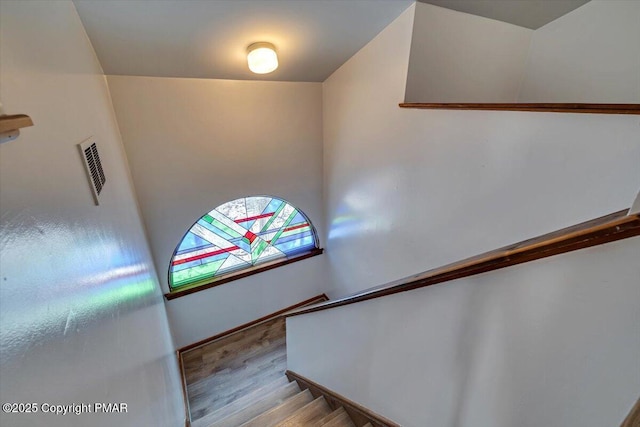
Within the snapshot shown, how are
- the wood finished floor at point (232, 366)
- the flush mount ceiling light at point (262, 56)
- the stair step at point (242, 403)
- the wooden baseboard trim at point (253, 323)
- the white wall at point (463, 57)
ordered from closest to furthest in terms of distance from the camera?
the white wall at point (463, 57), the flush mount ceiling light at point (262, 56), the stair step at point (242, 403), the wood finished floor at point (232, 366), the wooden baseboard trim at point (253, 323)

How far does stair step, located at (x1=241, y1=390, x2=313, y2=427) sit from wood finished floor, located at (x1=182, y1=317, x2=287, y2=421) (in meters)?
0.73

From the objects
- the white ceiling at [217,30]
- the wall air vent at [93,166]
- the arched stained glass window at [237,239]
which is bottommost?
the arched stained glass window at [237,239]

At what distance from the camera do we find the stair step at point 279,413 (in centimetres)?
172

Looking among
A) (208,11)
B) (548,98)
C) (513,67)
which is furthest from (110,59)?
(548,98)

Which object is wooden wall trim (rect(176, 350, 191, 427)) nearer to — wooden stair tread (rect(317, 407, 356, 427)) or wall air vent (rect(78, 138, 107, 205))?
wooden stair tread (rect(317, 407, 356, 427))

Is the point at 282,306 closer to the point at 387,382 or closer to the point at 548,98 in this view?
the point at 387,382

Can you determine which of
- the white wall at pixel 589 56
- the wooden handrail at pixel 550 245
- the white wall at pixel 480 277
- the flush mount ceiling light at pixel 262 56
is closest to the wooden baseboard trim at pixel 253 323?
the white wall at pixel 480 277

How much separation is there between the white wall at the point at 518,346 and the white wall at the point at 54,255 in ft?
2.99

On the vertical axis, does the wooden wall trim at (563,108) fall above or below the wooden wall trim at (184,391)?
above

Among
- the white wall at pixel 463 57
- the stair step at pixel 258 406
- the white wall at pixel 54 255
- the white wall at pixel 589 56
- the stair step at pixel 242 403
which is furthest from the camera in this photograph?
the stair step at pixel 242 403

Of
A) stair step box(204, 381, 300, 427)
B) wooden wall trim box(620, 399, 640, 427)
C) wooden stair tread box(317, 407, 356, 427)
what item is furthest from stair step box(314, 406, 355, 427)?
wooden wall trim box(620, 399, 640, 427)

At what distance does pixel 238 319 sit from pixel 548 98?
353cm

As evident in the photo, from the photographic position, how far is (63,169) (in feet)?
2.05

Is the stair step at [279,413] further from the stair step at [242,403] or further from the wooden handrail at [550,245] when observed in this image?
the wooden handrail at [550,245]
